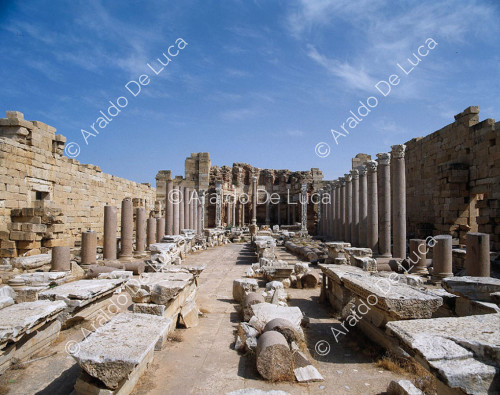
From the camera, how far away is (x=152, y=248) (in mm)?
10719

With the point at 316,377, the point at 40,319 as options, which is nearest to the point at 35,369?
the point at 40,319

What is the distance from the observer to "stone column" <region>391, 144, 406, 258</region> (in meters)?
11.3

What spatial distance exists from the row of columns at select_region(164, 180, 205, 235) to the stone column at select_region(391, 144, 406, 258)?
11.0 meters

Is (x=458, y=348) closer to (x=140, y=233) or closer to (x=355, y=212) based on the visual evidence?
(x=140, y=233)

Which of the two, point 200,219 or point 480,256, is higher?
point 200,219

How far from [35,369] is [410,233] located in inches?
686

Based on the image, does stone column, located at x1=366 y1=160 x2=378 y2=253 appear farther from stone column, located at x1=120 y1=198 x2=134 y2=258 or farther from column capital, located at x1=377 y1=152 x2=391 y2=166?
stone column, located at x1=120 y1=198 x2=134 y2=258

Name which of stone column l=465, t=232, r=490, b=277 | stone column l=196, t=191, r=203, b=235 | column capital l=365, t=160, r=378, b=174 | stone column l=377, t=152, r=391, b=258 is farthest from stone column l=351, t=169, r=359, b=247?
stone column l=196, t=191, r=203, b=235

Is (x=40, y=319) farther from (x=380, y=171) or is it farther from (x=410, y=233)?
(x=410, y=233)

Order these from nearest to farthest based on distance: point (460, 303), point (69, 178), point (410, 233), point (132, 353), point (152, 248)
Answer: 1. point (132, 353)
2. point (460, 303)
3. point (152, 248)
4. point (69, 178)
5. point (410, 233)

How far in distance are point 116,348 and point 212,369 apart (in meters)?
1.43

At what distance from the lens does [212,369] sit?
414 centimetres

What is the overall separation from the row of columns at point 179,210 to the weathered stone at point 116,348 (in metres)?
13.6

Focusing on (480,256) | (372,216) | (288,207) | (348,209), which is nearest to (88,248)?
(372,216)
